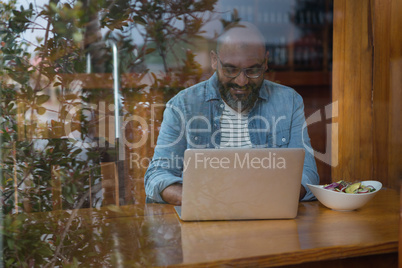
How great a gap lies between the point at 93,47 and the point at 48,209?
49 cm

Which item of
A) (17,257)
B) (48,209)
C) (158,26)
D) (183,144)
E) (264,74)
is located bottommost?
(17,257)

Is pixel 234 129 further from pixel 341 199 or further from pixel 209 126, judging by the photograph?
pixel 341 199

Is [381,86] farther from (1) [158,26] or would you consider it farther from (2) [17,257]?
(2) [17,257]

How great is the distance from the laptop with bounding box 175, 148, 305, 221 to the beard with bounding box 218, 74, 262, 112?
0.94ft

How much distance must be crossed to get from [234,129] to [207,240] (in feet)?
1.36

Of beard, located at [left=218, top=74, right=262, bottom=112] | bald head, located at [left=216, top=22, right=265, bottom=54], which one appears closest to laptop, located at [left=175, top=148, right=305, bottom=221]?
beard, located at [left=218, top=74, right=262, bottom=112]

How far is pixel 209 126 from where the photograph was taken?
1381 mm

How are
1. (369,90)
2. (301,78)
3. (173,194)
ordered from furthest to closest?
(369,90), (301,78), (173,194)

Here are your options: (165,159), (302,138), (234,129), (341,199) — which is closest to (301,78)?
(302,138)

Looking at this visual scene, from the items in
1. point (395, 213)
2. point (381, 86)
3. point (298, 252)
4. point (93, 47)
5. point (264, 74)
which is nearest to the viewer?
point (298, 252)

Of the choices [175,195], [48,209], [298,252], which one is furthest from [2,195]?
[298,252]

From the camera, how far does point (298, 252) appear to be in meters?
1.10

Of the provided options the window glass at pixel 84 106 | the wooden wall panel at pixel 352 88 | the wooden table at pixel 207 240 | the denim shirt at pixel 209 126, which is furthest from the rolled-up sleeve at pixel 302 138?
the window glass at pixel 84 106

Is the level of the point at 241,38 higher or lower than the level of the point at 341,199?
higher
